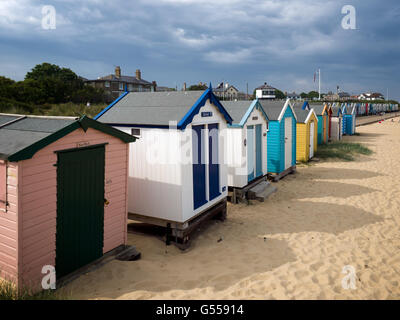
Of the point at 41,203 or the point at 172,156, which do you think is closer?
the point at 41,203

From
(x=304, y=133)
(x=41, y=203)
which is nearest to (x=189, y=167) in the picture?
(x=41, y=203)

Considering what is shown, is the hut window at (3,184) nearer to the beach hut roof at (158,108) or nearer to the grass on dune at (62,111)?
the beach hut roof at (158,108)

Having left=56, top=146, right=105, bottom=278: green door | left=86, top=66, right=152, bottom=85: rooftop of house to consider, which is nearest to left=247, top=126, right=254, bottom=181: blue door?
left=56, top=146, right=105, bottom=278: green door

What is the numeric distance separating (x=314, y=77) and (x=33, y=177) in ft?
210

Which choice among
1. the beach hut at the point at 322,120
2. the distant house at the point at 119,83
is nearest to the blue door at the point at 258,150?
the beach hut at the point at 322,120

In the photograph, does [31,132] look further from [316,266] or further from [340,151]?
[340,151]

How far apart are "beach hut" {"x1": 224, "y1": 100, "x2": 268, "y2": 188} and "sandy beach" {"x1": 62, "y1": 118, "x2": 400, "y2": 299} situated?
3.17ft

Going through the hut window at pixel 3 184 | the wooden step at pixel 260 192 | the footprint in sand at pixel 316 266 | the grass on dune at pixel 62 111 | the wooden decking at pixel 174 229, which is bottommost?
the footprint in sand at pixel 316 266

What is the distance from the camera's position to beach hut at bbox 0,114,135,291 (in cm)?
438

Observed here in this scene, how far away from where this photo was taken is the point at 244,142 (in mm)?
10211

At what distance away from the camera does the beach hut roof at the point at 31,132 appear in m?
4.25

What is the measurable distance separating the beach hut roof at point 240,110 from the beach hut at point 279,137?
2.02 meters

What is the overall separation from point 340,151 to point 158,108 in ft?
53.6
